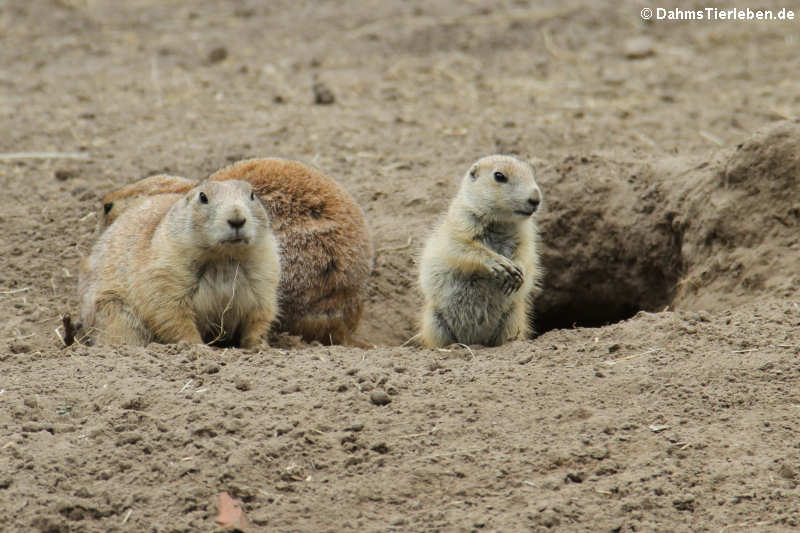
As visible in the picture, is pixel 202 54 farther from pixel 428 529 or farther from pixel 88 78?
pixel 428 529

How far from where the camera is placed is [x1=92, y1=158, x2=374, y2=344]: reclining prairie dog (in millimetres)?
6727

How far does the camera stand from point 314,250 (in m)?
6.72

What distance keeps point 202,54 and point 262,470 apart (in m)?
8.67

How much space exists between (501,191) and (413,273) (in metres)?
1.50

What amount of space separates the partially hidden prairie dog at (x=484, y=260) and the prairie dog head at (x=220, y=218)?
131 cm

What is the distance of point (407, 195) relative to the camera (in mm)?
8344

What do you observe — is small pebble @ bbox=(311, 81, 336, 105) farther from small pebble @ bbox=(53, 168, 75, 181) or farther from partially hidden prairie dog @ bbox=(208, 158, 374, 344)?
partially hidden prairie dog @ bbox=(208, 158, 374, 344)

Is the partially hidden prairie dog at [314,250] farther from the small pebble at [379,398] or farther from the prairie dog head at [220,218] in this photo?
the small pebble at [379,398]

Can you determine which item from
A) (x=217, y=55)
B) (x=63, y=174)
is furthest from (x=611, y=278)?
(x=217, y=55)

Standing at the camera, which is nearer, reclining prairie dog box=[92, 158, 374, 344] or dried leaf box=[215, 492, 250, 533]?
dried leaf box=[215, 492, 250, 533]

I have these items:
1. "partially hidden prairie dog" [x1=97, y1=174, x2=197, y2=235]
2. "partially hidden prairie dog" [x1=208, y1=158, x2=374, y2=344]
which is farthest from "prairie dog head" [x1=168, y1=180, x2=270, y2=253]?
"partially hidden prairie dog" [x1=97, y1=174, x2=197, y2=235]

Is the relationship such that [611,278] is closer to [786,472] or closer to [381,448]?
[786,472]

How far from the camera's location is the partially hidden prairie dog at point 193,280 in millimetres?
6051

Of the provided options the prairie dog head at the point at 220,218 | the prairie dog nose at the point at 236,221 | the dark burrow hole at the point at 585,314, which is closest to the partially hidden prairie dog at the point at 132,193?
the prairie dog head at the point at 220,218
